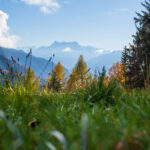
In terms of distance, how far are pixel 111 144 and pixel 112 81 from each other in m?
2.40

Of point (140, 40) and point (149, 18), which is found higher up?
point (149, 18)

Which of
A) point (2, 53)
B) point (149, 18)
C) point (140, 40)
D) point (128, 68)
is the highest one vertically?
point (149, 18)

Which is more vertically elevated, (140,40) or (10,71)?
(140,40)

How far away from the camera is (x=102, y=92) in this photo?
10.4 feet

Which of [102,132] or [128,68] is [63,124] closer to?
[102,132]

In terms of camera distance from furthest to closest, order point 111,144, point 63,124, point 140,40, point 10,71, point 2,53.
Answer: point 140,40 < point 10,71 < point 2,53 < point 63,124 < point 111,144

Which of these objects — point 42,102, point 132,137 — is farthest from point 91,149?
point 42,102

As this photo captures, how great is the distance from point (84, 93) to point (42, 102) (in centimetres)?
78

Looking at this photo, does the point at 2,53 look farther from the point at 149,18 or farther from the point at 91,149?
the point at 149,18

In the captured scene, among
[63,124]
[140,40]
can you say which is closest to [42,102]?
[63,124]

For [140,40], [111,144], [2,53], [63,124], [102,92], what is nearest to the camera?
[111,144]

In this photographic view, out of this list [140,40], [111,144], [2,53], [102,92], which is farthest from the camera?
[140,40]

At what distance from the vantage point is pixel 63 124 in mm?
1679

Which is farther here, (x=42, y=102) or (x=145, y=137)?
(x=42, y=102)
